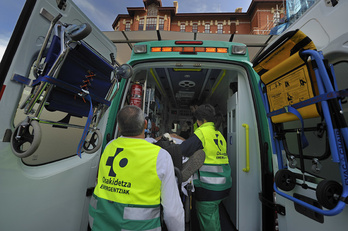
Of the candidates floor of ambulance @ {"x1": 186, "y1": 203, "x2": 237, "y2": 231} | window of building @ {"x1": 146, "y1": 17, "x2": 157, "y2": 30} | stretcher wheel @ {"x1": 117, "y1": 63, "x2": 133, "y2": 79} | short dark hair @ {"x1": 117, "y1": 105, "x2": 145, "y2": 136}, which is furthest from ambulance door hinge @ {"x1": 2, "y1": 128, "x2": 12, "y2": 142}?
window of building @ {"x1": 146, "y1": 17, "x2": 157, "y2": 30}

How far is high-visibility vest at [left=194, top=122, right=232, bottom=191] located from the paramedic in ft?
3.36

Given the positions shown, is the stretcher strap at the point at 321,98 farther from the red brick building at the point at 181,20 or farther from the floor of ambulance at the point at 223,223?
the red brick building at the point at 181,20

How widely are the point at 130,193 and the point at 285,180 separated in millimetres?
1228

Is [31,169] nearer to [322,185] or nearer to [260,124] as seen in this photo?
[322,185]

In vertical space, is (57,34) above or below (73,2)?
below

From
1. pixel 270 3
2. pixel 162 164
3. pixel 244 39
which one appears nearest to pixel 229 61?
pixel 162 164

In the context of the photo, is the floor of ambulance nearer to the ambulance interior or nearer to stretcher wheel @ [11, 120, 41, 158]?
the ambulance interior

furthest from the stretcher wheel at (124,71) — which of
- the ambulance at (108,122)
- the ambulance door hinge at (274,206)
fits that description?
the ambulance door hinge at (274,206)

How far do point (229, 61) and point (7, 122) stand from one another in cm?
221

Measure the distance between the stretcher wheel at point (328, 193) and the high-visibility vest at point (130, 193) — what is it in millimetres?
999

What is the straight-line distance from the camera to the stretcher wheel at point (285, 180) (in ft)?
3.84

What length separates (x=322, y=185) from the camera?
0.87m

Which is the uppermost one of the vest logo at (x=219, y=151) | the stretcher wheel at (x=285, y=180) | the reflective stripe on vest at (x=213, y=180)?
the vest logo at (x=219, y=151)

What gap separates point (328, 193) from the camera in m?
0.88
